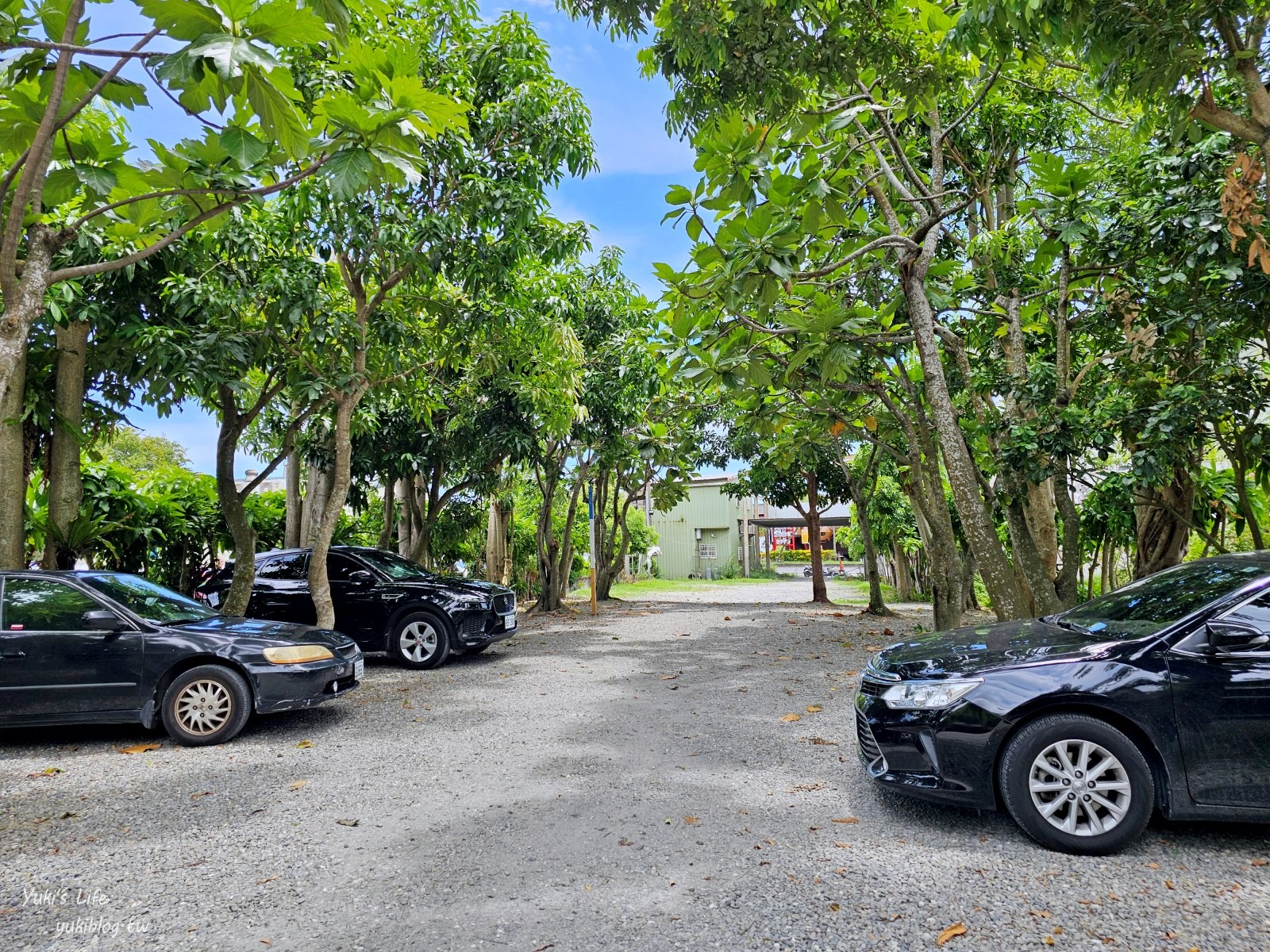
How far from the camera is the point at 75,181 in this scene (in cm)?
475

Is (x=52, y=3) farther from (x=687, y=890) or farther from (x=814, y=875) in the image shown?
(x=814, y=875)

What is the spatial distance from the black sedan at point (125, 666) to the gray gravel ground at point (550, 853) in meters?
0.30

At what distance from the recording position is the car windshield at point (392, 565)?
9.87m

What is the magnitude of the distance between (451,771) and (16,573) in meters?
3.77

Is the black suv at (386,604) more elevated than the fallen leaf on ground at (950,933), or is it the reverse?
the black suv at (386,604)

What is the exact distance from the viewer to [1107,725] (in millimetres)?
3617

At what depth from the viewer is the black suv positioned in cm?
934

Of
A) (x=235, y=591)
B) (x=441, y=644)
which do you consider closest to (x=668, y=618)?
(x=441, y=644)

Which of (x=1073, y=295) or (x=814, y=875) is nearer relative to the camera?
(x=814, y=875)

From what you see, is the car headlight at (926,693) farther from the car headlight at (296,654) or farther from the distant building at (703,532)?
the distant building at (703,532)

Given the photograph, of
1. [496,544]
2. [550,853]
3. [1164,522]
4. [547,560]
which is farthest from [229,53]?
[496,544]

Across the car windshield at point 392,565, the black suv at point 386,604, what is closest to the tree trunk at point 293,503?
the black suv at point 386,604

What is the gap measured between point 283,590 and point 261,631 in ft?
12.2

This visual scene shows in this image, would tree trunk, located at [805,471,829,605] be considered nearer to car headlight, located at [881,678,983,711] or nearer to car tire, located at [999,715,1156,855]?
car headlight, located at [881,678,983,711]
